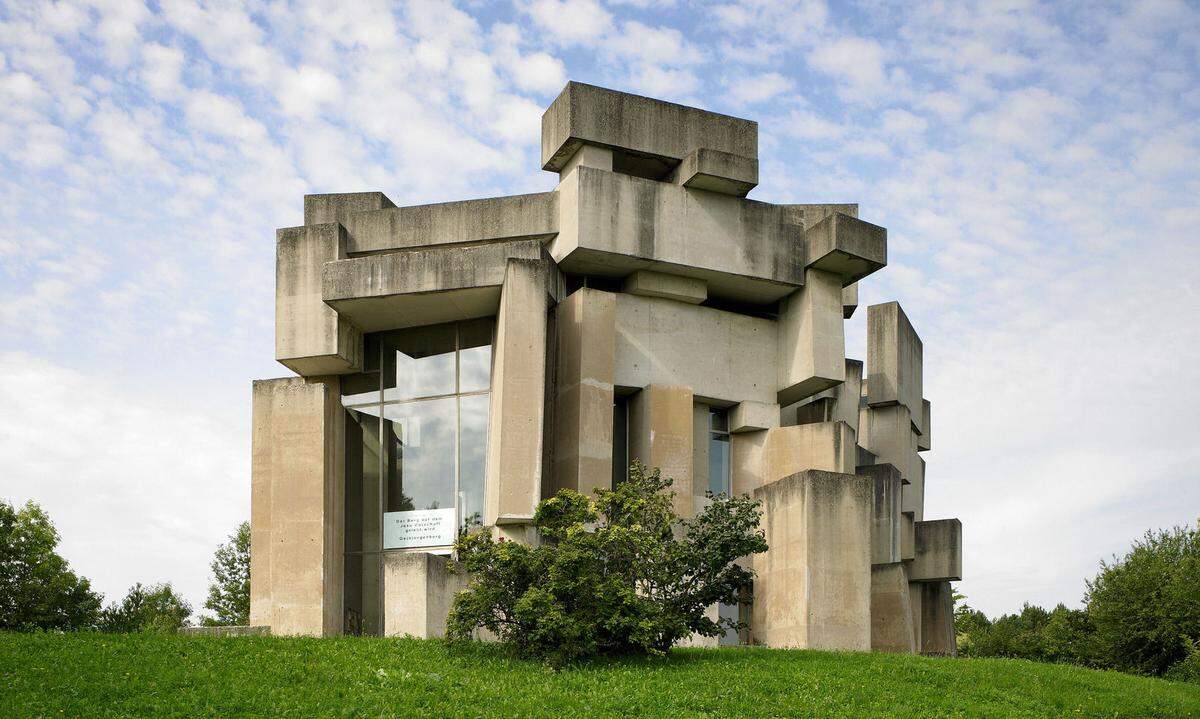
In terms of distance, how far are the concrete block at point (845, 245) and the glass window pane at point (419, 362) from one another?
899cm

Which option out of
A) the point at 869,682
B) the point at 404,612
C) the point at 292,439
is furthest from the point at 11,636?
the point at 869,682

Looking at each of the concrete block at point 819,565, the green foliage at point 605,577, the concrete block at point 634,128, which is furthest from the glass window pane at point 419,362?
the concrete block at point 819,565

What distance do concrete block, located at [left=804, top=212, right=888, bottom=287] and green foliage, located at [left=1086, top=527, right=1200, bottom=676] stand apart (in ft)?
51.4

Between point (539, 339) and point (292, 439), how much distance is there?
21.2 ft

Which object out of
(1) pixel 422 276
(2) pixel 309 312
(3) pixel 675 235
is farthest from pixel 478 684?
(3) pixel 675 235

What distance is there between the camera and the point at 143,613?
125 feet

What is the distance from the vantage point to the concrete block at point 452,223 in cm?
2938

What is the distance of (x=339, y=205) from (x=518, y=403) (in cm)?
770

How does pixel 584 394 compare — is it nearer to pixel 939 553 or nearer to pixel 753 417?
pixel 753 417

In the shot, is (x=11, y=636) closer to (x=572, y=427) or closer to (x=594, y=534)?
(x=594, y=534)

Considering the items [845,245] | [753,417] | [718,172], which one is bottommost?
[753,417]

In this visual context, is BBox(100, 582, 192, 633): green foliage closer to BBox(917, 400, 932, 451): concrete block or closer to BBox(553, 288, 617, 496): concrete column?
BBox(553, 288, 617, 496): concrete column

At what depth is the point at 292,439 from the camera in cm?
2875

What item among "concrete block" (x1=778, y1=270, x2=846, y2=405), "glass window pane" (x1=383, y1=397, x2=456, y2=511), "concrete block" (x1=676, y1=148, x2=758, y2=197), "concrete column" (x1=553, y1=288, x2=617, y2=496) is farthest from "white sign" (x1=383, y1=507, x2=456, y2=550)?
"concrete block" (x1=676, y1=148, x2=758, y2=197)
